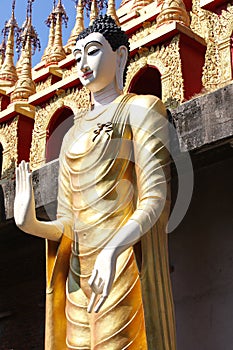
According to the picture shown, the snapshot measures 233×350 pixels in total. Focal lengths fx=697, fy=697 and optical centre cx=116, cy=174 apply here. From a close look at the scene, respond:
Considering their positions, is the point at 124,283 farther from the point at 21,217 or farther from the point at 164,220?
the point at 21,217

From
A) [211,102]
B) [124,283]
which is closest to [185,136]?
[211,102]

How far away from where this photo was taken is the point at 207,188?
5.07 meters

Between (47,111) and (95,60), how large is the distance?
18.5ft

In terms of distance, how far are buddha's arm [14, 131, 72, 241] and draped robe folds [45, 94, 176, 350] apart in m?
0.01

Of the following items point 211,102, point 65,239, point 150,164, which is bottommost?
point 65,239

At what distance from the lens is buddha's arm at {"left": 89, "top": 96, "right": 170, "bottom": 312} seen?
3.60m

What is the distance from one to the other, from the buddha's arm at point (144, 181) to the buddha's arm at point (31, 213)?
0.55m

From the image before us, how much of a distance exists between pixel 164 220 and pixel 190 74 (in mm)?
4635

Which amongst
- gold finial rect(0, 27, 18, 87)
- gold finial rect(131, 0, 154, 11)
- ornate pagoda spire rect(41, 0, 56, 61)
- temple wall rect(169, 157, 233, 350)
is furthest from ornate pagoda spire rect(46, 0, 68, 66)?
temple wall rect(169, 157, 233, 350)

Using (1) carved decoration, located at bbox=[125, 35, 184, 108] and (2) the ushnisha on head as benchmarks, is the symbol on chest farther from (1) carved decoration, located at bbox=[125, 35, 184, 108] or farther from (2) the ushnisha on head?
(1) carved decoration, located at bbox=[125, 35, 184, 108]

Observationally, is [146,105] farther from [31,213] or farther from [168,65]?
[168,65]

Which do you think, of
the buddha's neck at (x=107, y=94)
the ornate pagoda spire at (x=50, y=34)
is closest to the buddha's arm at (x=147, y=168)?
the buddha's neck at (x=107, y=94)

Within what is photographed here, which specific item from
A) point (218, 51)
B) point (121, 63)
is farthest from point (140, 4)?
point (121, 63)

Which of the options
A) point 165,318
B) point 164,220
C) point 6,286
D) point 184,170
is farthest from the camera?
point 6,286
